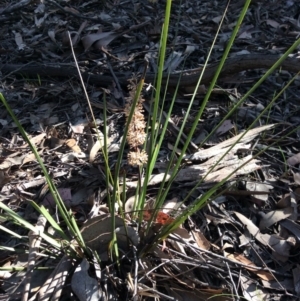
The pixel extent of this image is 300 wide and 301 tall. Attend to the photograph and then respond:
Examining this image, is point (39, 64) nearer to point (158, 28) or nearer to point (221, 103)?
point (158, 28)

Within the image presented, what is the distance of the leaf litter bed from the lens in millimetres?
1434

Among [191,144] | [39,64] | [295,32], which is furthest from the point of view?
[295,32]

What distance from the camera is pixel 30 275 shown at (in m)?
1.34

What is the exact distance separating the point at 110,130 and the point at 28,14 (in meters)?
1.16

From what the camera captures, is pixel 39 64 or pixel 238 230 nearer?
pixel 238 230

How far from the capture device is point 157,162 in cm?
187

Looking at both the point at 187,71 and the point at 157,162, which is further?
the point at 187,71

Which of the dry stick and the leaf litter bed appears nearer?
the leaf litter bed

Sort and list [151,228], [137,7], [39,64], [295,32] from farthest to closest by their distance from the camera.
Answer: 1. [137,7]
2. [295,32]
3. [39,64]
4. [151,228]

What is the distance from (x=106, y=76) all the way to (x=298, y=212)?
1.05 meters

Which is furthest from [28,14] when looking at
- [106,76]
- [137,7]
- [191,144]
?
[191,144]

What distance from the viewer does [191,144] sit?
1936mm

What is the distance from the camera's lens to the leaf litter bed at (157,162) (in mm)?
1434

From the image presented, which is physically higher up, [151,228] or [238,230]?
[151,228]
